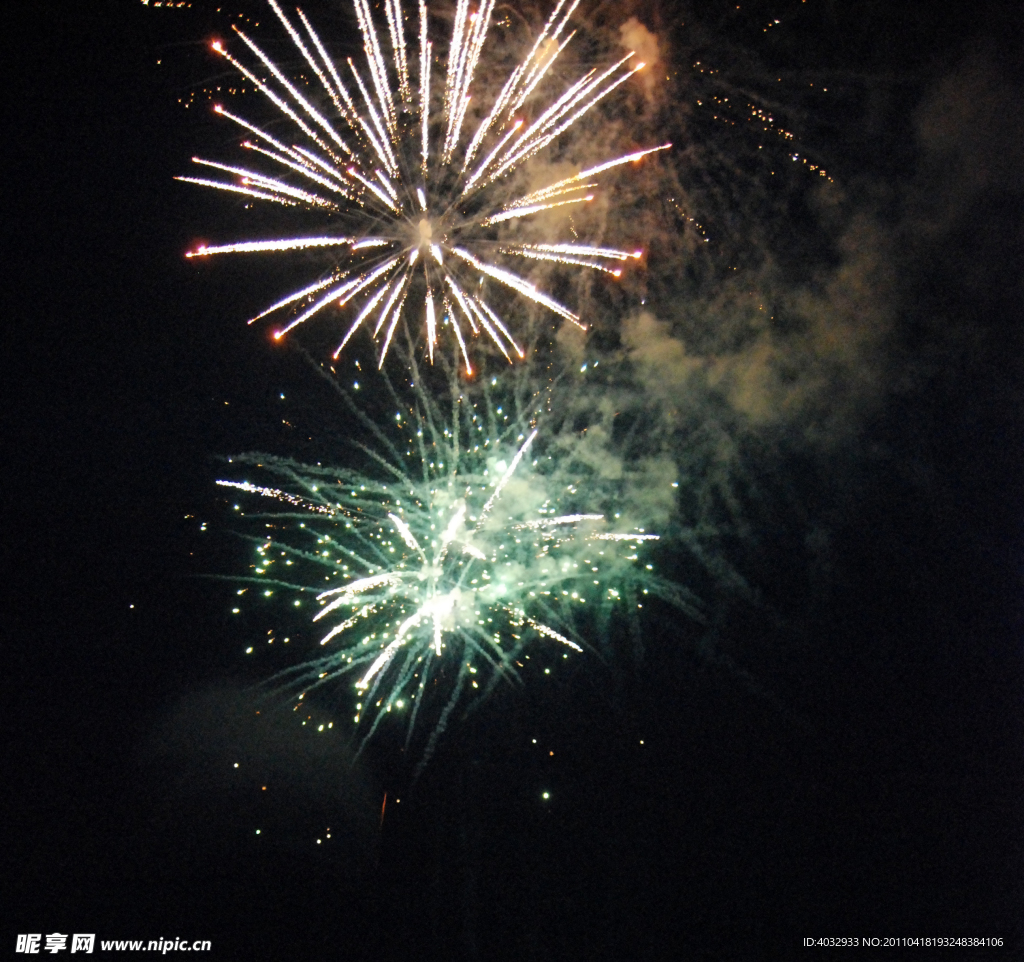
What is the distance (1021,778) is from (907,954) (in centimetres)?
312

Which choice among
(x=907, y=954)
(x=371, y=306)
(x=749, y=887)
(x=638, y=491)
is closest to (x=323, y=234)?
(x=371, y=306)

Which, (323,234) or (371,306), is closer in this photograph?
(323,234)

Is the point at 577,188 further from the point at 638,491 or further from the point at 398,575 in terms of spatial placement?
the point at 398,575

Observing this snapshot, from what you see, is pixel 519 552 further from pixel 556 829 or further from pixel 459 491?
pixel 556 829

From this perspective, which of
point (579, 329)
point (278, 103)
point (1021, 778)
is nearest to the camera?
point (278, 103)

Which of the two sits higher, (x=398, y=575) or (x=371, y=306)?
(x=371, y=306)

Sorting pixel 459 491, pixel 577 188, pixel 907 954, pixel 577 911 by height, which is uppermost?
pixel 577 188

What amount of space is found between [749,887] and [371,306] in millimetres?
10448

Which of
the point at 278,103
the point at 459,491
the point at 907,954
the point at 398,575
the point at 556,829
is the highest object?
the point at 278,103

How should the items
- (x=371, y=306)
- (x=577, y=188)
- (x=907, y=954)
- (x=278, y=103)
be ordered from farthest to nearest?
(x=907, y=954) → (x=371, y=306) → (x=577, y=188) → (x=278, y=103)

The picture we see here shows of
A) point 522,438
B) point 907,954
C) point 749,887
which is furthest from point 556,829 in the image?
point 522,438

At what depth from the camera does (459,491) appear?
6.73 meters

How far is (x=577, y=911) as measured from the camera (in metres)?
8.94

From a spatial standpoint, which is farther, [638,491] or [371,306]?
[638,491]
